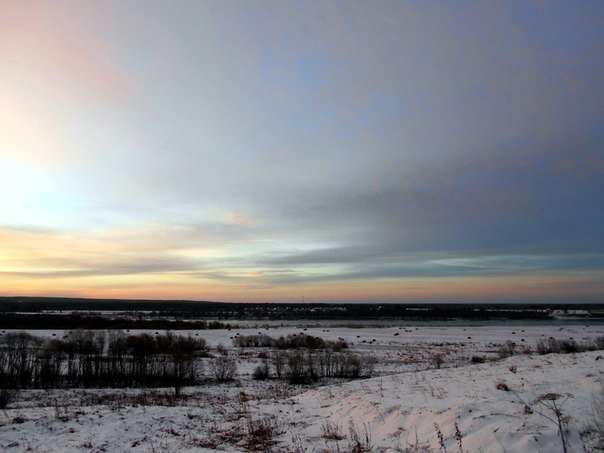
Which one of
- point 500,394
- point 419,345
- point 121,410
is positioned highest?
point 500,394

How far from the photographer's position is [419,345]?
176 feet

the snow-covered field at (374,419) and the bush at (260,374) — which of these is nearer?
the snow-covered field at (374,419)

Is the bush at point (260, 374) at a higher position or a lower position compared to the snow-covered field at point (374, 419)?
lower

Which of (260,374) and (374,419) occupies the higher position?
A: (374,419)

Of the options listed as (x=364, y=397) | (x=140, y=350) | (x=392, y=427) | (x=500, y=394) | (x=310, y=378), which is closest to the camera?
(x=392, y=427)

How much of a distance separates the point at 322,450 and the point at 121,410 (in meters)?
8.95

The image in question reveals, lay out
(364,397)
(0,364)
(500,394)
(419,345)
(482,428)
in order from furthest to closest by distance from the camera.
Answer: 1. (419,345)
2. (0,364)
3. (364,397)
4. (500,394)
5. (482,428)

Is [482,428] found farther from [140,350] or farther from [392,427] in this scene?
[140,350]

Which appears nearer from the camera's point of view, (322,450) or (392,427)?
(322,450)

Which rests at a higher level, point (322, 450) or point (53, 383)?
point (322, 450)

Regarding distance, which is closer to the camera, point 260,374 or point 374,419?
point 374,419

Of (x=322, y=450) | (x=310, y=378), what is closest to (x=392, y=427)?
(x=322, y=450)

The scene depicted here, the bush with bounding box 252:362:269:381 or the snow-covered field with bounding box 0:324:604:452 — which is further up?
the snow-covered field with bounding box 0:324:604:452

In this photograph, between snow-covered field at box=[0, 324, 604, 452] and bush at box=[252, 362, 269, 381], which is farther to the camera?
bush at box=[252, 362, 269, 381]
